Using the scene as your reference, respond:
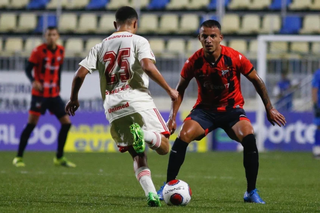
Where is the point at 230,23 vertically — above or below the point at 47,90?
above

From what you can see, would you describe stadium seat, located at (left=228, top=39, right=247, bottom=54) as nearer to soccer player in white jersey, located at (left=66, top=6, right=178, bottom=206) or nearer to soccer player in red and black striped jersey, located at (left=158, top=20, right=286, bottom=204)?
soccer player in red and black striped jersey, located at (left=158, top=20, right=286, bottom=204)

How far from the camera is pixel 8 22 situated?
2150 cm

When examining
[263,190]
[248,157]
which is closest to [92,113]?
[263,190]

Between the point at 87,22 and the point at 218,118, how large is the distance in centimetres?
1552

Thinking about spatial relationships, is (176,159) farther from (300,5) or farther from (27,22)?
(27,22)

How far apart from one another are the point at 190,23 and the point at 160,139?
15195mm

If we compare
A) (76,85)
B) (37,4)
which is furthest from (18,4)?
(76,85)

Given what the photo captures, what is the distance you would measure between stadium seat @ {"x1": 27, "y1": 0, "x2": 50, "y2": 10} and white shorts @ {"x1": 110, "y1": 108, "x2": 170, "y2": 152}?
16.7m

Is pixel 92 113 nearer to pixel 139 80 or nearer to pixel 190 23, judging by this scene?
pixel 190 23

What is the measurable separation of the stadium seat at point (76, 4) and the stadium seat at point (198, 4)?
3.64 metres

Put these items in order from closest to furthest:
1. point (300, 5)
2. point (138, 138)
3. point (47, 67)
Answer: point (138, 138), point (47, 67), point (300, 5)

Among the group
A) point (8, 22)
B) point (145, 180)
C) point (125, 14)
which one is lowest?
point (145, 180)

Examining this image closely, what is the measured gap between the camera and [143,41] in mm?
5684

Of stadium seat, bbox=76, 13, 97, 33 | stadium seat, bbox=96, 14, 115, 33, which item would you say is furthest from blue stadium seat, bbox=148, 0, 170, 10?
stadium seat, bbox=76, 13, 97, 33
